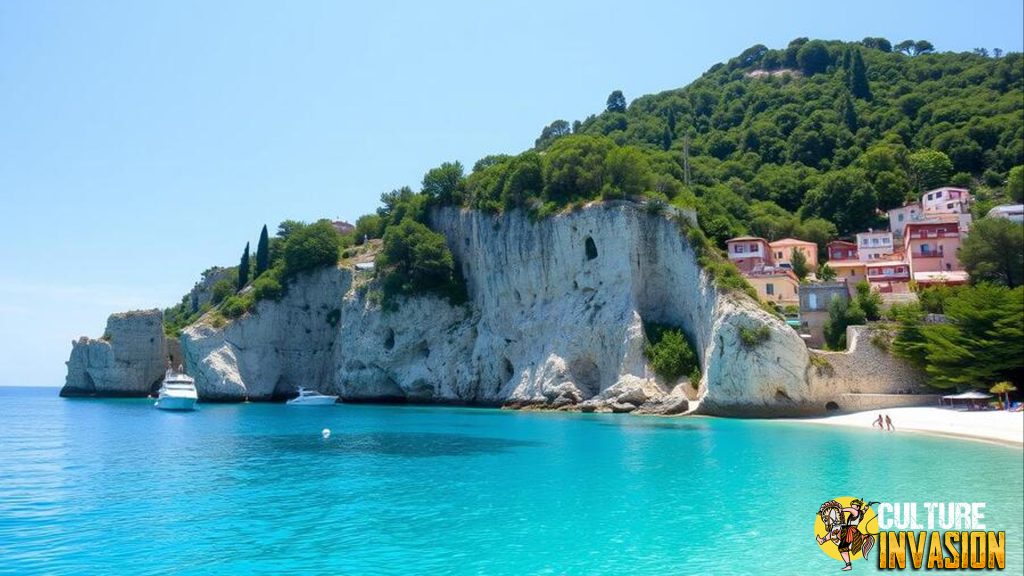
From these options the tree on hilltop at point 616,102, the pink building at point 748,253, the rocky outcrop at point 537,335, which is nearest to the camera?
the rocky outcrop at point 537,335

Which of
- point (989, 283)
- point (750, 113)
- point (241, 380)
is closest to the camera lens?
point (989, 283)

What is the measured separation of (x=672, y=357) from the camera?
142 ft

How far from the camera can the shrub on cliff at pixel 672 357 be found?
4312 cm

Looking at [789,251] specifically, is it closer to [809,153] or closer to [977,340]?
[977,340]

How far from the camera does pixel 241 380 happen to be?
2630 inches

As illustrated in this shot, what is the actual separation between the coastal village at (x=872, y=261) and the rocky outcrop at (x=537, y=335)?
4.96 m

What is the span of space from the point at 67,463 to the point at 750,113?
8660cm

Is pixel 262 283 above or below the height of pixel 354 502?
above

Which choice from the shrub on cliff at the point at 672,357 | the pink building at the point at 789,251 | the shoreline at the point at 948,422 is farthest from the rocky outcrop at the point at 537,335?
the pink building at the point at 789,251

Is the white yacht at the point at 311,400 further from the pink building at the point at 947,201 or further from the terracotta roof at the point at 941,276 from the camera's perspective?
the pink building at the point at 947,201

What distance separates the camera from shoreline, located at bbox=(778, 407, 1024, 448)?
25.0m

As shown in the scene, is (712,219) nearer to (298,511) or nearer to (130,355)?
(298,511)

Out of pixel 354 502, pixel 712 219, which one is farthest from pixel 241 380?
pixel 354 502

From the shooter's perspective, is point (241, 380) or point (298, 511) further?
point (241, 380)
